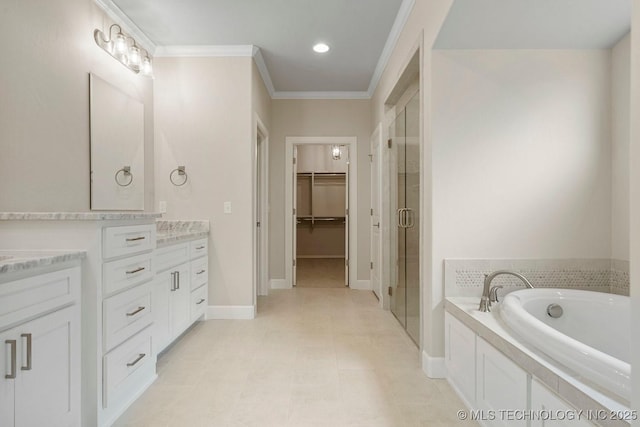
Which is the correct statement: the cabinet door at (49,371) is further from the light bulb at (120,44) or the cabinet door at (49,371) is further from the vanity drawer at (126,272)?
the light bulb at (120,44)

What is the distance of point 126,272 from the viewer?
5.98 ft

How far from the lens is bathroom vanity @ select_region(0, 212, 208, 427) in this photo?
1583 millimetres

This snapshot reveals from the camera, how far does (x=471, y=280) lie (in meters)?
2.21

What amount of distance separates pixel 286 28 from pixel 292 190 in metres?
2.18

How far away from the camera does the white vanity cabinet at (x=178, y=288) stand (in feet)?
8.02

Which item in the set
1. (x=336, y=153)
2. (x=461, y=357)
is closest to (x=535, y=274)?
(x=461, y=357)

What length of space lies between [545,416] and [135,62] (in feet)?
11.5

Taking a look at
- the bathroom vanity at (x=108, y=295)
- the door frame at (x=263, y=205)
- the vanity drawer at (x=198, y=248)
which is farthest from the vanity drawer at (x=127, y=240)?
the door frame at (x=263, y=205)

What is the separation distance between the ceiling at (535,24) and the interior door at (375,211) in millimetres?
2043

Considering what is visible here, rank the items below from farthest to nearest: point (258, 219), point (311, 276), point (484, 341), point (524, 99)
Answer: point (311, 276)
point (258, 219)
point (524, 99)
point (484, 341)

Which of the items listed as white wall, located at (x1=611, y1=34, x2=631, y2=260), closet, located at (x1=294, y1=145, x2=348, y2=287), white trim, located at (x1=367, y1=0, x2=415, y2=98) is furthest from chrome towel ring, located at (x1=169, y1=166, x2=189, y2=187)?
closet, located at (x1=294, y1=145, x2=348, y2=287)

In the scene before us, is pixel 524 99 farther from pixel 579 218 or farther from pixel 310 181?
pixel 310 181

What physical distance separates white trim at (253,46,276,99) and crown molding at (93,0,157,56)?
96cm

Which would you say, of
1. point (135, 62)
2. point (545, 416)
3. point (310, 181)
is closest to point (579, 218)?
point (545, 416)
